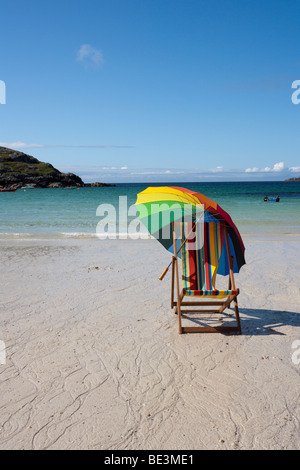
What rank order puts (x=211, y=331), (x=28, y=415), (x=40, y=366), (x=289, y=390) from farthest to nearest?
(x=211, y=331)
(x=40, y=366)
(x=289, y=390)
(x=28, y=415)

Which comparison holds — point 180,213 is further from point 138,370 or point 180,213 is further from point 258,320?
point 138,370

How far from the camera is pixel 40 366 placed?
4113 mm

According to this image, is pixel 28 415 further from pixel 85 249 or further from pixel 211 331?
pixel 85 249

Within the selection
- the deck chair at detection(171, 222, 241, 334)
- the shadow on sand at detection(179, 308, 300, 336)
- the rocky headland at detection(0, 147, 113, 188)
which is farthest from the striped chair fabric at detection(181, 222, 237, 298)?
the rocky headland at detection(0, 147, 113, 188)

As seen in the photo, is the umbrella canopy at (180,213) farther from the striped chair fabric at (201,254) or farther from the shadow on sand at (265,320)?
the shadow on sand at (265,320)

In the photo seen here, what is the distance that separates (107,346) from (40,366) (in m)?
0.87

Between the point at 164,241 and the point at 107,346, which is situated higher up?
the point at 164,241

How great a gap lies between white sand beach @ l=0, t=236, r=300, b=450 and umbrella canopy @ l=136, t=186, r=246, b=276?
1.11 m

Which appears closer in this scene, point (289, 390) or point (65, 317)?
point (289, 390)

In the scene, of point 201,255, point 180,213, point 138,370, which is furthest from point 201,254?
point 138,370

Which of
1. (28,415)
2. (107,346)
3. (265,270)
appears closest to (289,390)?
(107,346)

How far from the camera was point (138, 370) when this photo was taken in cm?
407

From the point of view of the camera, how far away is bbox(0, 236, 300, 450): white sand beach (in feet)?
10.0
